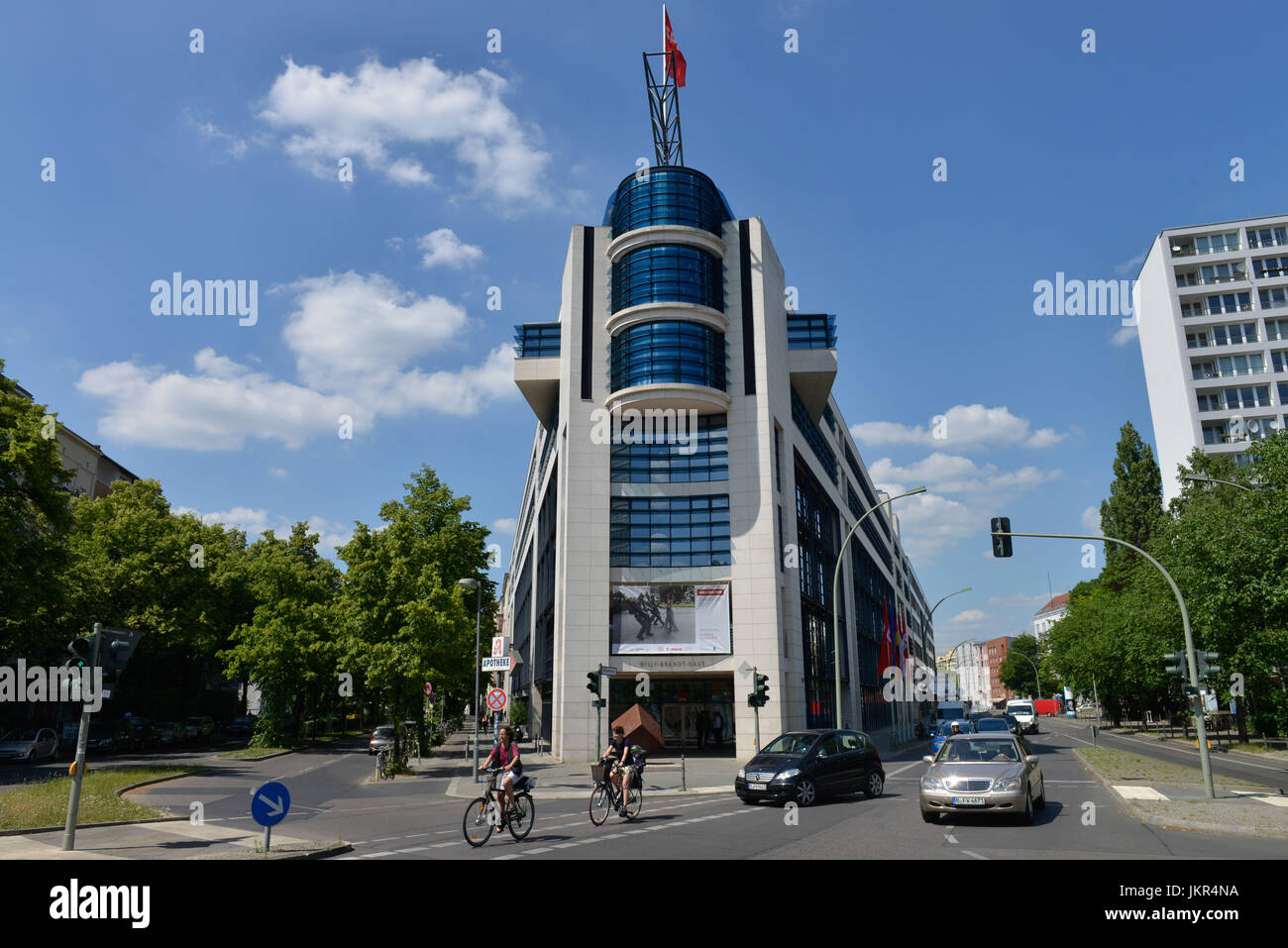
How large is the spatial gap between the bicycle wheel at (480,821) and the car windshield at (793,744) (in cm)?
805

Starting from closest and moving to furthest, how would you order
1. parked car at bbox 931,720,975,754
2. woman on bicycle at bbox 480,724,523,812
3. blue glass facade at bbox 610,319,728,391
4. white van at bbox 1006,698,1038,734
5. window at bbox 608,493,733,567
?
1. woman on bicycle at bbox 480,724,523,812
2. parked car at bbox 931,720,975,754
3. window at bbox 608,493,733,567
4. blue glass facade at bbox 610,319,728,391
5. white van at bbox 1006,698,1038,734

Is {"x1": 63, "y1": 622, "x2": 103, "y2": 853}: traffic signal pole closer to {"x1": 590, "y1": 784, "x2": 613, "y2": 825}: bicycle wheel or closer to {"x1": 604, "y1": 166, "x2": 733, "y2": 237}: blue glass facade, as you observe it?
{"x1": 590, "y1": 784, "x2": 613, "y2": 825}: bicycle wheel

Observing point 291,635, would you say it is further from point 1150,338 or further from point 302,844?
point 1150,338

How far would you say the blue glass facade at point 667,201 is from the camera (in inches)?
1597

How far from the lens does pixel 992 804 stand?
41.3 ft

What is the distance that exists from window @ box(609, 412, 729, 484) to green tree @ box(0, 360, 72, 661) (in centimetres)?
2233

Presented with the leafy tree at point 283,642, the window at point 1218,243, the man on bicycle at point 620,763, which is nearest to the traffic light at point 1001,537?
the man on bicycle at point 620,763

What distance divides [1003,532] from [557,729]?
23057mm

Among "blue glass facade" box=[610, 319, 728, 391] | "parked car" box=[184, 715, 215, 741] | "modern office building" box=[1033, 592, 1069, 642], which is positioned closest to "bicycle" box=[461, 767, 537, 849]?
"blue glass facade" box=[610, 319, 728, 391]

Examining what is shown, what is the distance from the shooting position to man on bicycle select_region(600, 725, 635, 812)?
14.8 m

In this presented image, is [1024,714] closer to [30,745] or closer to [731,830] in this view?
[731,830]

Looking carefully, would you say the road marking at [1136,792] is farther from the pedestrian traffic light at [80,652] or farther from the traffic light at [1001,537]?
the pedestrian traffic light at [80,652]

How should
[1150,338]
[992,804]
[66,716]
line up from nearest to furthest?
[992,804]
[66,716]
[1150,338]

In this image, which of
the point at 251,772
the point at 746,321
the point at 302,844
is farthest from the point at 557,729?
the point at 302,844
